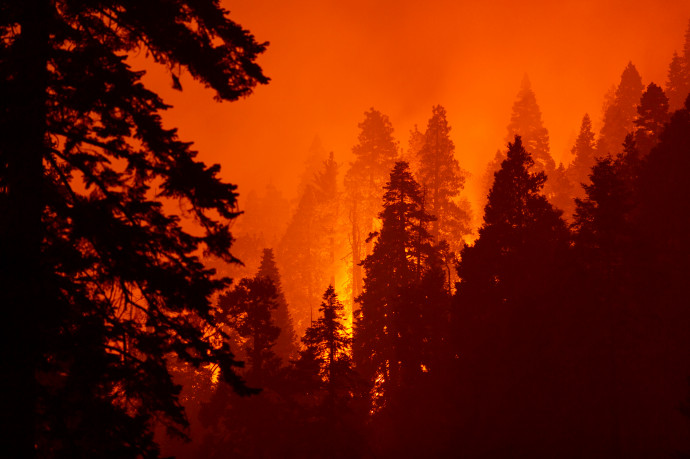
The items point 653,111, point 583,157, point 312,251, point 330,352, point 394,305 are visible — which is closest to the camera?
point 330,352

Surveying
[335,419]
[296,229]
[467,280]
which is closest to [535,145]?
[296,229]

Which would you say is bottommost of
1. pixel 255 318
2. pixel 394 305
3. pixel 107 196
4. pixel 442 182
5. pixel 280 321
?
pixel 107 196

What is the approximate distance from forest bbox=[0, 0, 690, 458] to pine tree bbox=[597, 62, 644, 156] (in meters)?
0.36

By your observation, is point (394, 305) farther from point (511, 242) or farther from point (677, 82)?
point (677, 82)

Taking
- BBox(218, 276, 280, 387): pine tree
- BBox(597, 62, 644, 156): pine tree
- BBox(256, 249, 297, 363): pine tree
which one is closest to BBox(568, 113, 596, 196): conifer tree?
BBox(597, 62, 644, 156): pine tree

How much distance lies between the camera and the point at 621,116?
54.8m

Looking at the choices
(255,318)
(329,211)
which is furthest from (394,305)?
(329,211)

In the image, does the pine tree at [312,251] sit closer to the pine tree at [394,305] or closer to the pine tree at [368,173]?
the pine tree at [368,173]

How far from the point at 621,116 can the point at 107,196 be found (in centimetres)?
6244

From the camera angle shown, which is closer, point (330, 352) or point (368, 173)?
point (330, 352)

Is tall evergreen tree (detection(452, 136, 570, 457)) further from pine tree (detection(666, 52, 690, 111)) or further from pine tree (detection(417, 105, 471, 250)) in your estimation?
pine tree (detection(666, 52, 690, 111))

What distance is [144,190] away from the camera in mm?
7438

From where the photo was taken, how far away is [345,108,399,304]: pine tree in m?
57.8

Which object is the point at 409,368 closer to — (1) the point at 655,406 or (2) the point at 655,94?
(1) the point at 655,406
